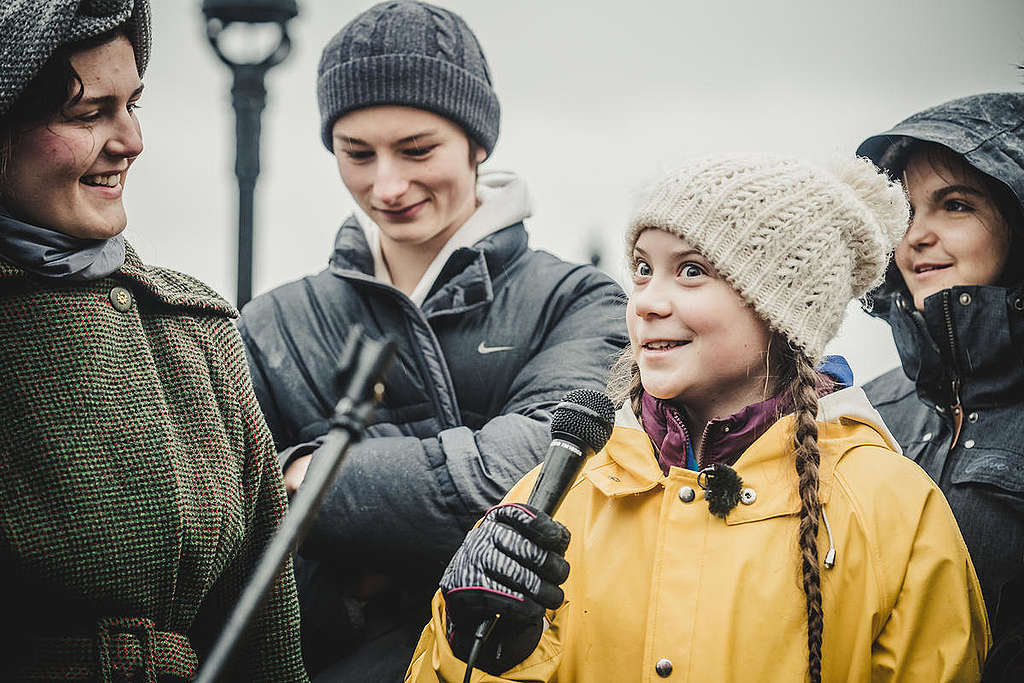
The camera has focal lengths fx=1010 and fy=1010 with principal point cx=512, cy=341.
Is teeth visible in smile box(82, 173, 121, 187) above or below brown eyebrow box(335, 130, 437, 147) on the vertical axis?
below

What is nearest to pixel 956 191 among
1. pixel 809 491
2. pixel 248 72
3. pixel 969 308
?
pixel 969 308

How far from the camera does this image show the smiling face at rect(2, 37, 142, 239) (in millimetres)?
2209

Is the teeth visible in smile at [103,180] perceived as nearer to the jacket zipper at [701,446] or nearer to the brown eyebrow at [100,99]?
the brown eyebrow at [100,99]

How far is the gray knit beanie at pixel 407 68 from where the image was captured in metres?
3.21

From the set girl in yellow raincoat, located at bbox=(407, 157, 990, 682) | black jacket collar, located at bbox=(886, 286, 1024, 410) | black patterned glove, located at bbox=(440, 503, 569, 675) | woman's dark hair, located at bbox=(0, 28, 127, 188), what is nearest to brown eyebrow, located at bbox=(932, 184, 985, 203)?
black jacket collar, located at bbox=(886, 286, 1024, 410)

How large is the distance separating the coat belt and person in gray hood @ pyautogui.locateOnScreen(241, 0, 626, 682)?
0.56 metres

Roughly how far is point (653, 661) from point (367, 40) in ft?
7.04

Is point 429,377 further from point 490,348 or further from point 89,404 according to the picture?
point 89,404

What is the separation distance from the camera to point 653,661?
6.99ft

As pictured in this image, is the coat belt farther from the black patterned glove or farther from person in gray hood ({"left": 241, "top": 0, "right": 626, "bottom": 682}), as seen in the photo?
the black patterned glove

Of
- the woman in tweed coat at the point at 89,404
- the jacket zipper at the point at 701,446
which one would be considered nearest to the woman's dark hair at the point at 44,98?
the woman in tweed coat at the point at 89,404

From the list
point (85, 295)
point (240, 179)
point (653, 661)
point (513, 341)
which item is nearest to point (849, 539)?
point (653, 661)

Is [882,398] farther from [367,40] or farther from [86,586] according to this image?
[86,586]

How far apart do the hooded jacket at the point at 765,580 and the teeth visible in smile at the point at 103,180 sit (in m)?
1.21
